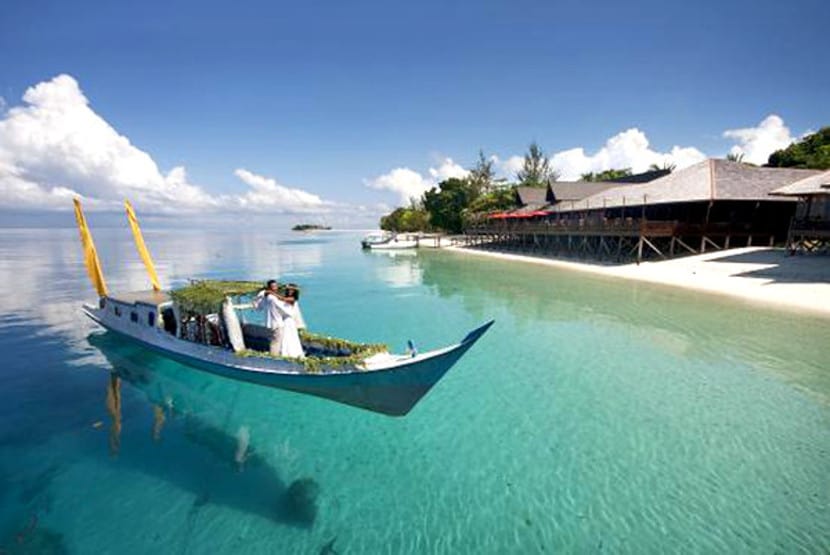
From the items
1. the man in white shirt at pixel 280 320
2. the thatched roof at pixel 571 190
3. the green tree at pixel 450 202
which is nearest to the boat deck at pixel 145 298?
the man in white shirt at pixel 280 320

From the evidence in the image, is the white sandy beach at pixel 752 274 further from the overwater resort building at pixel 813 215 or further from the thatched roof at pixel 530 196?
the thatched roof at pixel 530 196

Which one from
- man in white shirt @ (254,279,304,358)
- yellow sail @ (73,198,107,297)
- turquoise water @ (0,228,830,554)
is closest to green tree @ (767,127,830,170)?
turquoise water @ (0,228,830,554)

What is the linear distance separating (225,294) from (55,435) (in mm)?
4782

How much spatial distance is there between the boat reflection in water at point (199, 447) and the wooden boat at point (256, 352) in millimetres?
889

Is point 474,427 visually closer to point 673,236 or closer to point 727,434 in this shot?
point 727,434

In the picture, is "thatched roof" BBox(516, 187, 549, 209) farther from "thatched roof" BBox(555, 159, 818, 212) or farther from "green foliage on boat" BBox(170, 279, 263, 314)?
"green foliage on boat" BBox(170, 279, 263, 314)

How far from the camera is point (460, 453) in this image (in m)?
8.12

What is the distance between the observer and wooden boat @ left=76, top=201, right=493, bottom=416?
7043 mm

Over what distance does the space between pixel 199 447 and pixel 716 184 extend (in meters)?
Result: 36.2

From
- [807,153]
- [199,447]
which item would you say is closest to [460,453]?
[199,447]

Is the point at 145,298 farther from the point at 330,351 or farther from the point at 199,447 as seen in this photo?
the point at 330,351

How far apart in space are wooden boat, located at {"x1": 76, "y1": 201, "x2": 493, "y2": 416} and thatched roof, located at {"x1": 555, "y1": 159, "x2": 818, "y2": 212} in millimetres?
29996

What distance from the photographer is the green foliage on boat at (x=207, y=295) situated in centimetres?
1034

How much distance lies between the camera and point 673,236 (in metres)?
30.4
